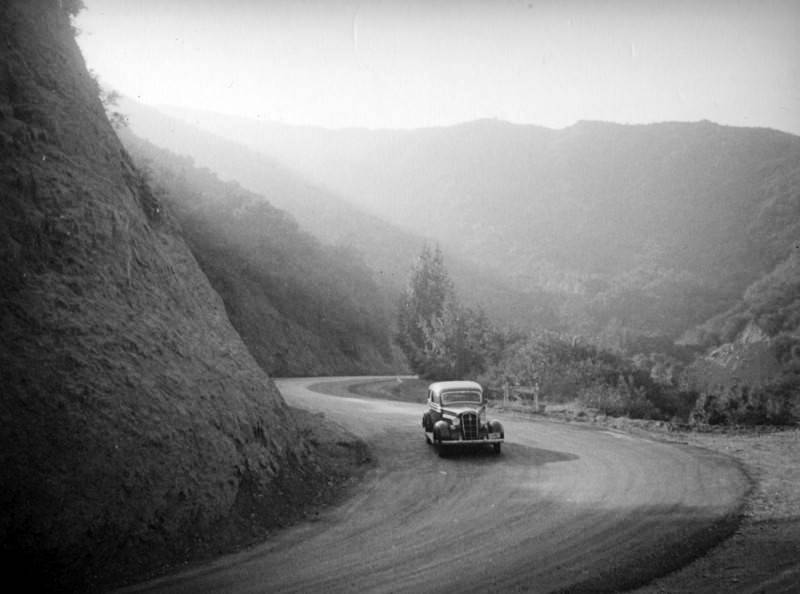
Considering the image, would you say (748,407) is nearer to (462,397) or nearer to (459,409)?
(462,397)

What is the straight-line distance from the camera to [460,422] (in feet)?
50.2

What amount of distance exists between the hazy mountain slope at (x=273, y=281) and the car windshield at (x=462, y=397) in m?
28.0

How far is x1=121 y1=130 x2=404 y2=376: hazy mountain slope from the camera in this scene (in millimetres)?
43938

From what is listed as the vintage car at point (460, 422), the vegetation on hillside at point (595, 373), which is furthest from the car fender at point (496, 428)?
the vegetation on hillside at point (595, 373)

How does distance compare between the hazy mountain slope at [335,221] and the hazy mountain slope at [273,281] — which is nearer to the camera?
the hazy mountain slope at [273,281]

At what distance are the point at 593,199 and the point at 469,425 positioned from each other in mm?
134531

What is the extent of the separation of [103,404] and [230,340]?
4257 mm

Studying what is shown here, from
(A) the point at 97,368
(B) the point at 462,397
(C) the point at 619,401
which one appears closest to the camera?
(A) the point at 97,368

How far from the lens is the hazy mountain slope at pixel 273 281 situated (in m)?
43.9

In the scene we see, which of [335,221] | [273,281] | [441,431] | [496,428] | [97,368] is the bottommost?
[441,431]

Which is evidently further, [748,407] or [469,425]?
[748,407]

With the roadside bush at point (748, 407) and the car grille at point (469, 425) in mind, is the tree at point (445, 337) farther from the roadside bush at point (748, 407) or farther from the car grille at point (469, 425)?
the car grille at point (469, 425)

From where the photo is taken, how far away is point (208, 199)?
53.7 m

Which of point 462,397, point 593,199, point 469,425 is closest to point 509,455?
point 469,425
